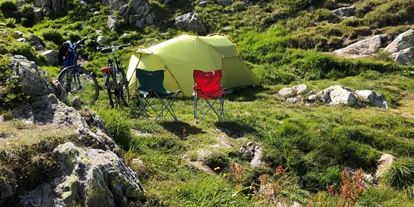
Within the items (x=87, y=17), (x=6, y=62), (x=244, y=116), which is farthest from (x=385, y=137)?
(x=87, y=17)

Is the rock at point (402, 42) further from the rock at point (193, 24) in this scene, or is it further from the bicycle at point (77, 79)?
the bicycle at point (77, 79)

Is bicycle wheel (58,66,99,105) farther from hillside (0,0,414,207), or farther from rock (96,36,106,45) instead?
rock (96,36,106,45)

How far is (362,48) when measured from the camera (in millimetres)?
14406

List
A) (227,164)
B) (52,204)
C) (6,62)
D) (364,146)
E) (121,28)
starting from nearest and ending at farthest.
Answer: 1. (52,204)
2. (6,62)
3. (227,164)
4. (364,146)
5. (121,28)

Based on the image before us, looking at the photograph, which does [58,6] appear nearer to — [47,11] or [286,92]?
[47,11]

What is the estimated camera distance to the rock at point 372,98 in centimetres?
998

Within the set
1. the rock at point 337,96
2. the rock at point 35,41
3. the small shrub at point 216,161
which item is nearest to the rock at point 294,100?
the rock at point 337,96

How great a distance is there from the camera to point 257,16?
59.2ft

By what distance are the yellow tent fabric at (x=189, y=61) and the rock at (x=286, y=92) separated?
4.66 ft

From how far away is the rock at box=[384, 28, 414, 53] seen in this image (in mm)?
13633

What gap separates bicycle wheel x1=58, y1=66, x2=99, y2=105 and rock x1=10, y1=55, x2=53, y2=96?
9.35ft

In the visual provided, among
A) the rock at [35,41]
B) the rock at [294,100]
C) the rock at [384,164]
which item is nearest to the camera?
the rock at [384,164]

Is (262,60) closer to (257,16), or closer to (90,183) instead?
(257,16)

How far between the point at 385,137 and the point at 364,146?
749 millimetres
